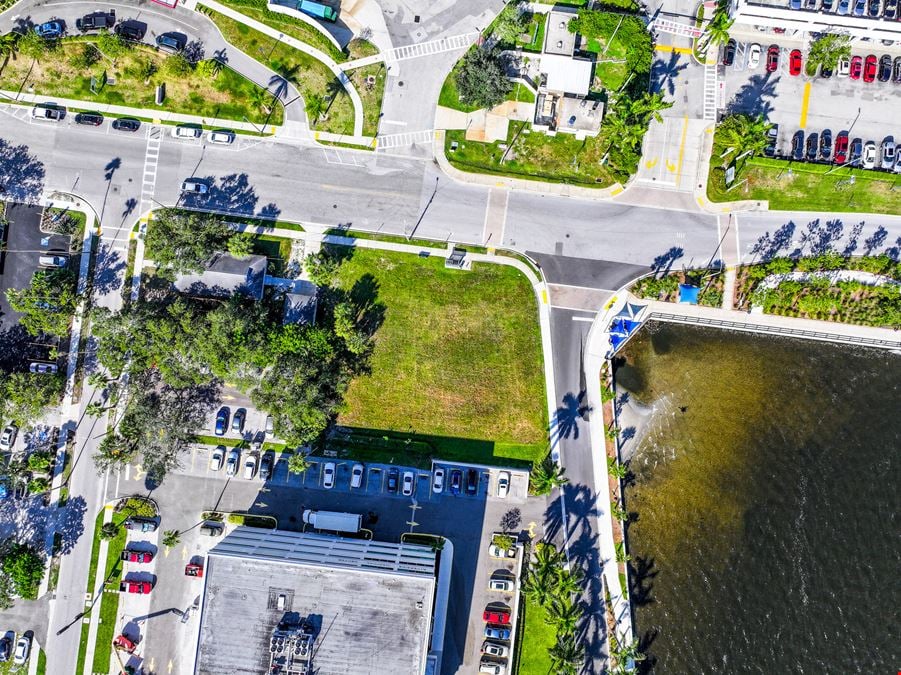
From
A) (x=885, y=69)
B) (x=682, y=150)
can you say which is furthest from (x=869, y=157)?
(x=682, y=150)

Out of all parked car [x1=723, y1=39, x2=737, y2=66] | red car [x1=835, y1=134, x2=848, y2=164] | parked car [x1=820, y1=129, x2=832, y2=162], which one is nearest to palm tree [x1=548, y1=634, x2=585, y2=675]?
parked car [x1=820, y1=129, x2=832, y2=162]

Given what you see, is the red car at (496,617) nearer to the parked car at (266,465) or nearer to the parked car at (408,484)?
the parked car at (408,484)

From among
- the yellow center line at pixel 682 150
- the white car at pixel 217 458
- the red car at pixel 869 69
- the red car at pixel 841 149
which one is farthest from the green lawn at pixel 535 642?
the red car at pixel 869 69

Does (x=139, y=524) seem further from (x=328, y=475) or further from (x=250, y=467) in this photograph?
(x=328, y=475)

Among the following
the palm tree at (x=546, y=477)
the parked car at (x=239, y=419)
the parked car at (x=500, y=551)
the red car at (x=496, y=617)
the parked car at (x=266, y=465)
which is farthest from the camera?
the parked car at (x=239, y=419)

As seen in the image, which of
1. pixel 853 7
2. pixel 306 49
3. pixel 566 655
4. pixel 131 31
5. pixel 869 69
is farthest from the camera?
pixel 869 69

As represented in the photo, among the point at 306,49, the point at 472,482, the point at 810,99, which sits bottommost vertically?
the point at 472,482
